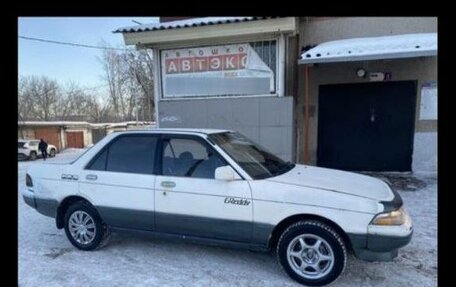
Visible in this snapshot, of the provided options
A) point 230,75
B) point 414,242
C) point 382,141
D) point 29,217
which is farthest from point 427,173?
point 29,217

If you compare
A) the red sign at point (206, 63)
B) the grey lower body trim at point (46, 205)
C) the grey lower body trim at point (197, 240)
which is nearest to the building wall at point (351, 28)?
the red sign at point (206, 63)

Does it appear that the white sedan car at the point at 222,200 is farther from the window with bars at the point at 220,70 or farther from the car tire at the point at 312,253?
the window with bars at the point at 220,70

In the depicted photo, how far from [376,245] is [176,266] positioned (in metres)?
2.10

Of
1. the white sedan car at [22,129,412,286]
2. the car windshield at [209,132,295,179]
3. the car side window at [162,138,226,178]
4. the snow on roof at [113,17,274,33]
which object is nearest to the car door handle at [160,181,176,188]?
the white sedan car at [22,129,412,286]

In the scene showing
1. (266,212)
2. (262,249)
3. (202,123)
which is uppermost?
(202,123)

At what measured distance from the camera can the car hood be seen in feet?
10.8

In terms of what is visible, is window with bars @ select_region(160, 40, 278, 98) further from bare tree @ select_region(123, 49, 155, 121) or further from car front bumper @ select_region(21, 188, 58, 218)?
bare tree @ select_region(123, 49, 155, 121)

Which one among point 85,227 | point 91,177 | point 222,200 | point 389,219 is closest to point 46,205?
point 85,227

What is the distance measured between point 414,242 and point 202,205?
281 centimetres

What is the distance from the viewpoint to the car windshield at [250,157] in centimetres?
364

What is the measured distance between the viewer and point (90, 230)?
4137mm

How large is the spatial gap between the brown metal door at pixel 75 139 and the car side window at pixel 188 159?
→ 35.4 metres

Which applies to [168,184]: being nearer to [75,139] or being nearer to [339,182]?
[339,182]
